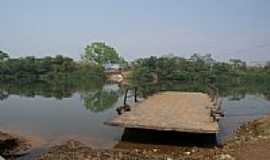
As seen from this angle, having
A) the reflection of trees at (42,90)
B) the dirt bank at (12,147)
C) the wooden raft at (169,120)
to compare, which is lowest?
the dirt bank at (12,147)

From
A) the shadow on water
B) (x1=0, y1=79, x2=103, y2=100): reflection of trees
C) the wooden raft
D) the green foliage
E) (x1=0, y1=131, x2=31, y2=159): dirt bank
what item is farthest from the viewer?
the green foliage

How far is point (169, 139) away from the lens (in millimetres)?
9734

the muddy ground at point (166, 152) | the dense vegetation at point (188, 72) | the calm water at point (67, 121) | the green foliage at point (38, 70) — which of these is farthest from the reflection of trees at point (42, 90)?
the muddy ground at point (166, 152)

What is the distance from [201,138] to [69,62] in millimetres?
36844

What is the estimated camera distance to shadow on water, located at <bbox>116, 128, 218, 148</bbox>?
946cm

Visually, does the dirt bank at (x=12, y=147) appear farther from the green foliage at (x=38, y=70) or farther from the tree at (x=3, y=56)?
the tree at (x=3, y=56)

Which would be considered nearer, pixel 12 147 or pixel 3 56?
pixel 12 147

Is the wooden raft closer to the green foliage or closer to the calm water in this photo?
the calm water

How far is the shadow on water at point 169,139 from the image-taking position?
9461 millimetres

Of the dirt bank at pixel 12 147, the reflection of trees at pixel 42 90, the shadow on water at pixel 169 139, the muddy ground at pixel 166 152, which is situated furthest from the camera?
the reflection of trees at pixel 42 90

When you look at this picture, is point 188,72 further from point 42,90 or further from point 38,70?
point 42,90

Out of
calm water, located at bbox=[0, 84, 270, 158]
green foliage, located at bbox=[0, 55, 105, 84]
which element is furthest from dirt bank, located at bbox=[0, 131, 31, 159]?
green foliage, located at bbox=[0, 55, 105, 84]

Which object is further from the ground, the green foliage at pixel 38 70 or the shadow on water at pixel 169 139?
the green foliage at pixel 38 70

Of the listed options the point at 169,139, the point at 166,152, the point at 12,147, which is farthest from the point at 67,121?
the point at 166,152
